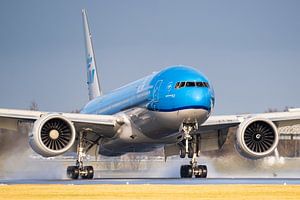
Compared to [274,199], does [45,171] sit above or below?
above

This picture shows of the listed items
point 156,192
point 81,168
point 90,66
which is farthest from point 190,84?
point 90,66

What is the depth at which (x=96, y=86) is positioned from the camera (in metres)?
60.8

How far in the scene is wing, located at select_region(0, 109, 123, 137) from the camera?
4384 centimetres

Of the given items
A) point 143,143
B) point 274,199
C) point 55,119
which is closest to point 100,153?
point 143,143

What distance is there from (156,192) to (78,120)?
15727mm

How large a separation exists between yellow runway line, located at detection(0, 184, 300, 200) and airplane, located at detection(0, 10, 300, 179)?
10207mm

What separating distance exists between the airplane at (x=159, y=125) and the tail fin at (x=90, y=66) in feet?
40.4

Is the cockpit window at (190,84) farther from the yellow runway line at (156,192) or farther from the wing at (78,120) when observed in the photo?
the yellow runway line at (156,192)

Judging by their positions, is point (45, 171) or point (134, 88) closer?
point (134, 88)

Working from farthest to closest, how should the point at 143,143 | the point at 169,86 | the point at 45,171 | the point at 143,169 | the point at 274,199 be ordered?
the point at 143,169
the point at 45,171
the point at 143,143
the point at 169,86
the point at 274,199

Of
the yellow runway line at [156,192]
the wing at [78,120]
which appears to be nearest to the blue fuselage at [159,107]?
the wing at [78,120]

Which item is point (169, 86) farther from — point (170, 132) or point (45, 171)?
point (45, 171)

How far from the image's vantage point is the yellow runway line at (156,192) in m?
26.6

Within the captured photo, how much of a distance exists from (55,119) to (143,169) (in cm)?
1843
